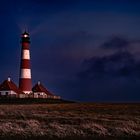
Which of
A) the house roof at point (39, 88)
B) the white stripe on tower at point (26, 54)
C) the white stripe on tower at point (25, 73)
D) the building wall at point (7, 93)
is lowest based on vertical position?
the building wall at point (7, 93)

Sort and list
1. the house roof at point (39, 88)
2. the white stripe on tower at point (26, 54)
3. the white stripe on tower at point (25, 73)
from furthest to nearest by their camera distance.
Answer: the house roof at point (39, 88) → the white stripe on tower at point (26, 54) → the white stripe on tower at point (25, 73)

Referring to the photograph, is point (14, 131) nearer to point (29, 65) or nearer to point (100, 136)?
point (100, 136)

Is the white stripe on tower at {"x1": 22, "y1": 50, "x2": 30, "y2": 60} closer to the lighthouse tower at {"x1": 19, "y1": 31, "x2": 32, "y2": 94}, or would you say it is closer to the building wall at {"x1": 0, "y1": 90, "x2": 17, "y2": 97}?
the lighthouse tower at {"x1": 19, "y1": 31, "x2": 32, "y2": 94}

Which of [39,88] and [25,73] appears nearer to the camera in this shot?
[25,73]

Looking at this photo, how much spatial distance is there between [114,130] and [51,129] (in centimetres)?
277

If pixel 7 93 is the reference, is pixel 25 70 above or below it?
above

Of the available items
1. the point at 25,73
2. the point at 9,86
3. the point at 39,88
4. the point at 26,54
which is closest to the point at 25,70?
the point at 25,73

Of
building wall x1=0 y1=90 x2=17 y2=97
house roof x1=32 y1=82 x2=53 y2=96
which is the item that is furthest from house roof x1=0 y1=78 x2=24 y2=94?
house roof x1=32 y1=82 x2=53 y2=96

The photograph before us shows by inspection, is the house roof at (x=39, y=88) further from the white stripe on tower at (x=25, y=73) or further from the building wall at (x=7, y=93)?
the white stripe on tower at (x=25, y=73)

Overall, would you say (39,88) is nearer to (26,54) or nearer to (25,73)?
(25,73)

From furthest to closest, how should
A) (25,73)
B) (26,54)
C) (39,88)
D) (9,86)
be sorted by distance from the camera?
(39,88) → (9,86) → (26,54) → (25,73)

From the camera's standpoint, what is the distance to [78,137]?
17234 millimetres

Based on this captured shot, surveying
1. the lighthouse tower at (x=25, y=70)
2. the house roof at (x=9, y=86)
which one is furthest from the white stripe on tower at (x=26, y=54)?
the house roof at (x=9, y=86)

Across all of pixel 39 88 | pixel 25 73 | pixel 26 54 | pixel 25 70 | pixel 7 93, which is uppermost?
pixel 26 54
